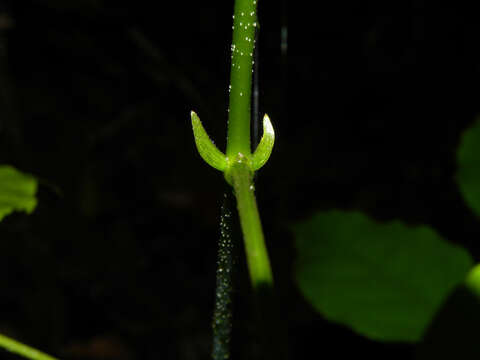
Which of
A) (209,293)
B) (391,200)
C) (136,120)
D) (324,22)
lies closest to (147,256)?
(209,293)

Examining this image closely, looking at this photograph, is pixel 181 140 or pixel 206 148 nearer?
pixel 206 148

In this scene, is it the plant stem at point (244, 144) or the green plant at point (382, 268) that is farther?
the green plant at point (382, 268)

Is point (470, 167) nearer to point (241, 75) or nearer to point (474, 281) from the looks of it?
point (474, 281)

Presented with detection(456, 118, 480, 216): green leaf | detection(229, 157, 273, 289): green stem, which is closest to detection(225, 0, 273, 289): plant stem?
detection(229, 157, 273, 289): green stem

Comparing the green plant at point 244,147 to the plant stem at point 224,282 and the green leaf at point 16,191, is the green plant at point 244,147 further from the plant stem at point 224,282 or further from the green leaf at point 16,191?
the green leaf at point 16,191

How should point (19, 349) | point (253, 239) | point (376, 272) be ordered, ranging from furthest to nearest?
→ 1. point (376, 272)
2. point (19, 349)
3. point (253, 239)

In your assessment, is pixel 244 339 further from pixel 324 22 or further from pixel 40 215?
pixel 324 22

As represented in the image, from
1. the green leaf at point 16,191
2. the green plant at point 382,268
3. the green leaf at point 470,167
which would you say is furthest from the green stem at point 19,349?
the green leaf at point 470,167

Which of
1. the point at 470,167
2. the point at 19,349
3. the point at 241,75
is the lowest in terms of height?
the point at 19,349

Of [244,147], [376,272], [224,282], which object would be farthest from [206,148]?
[376,272]
